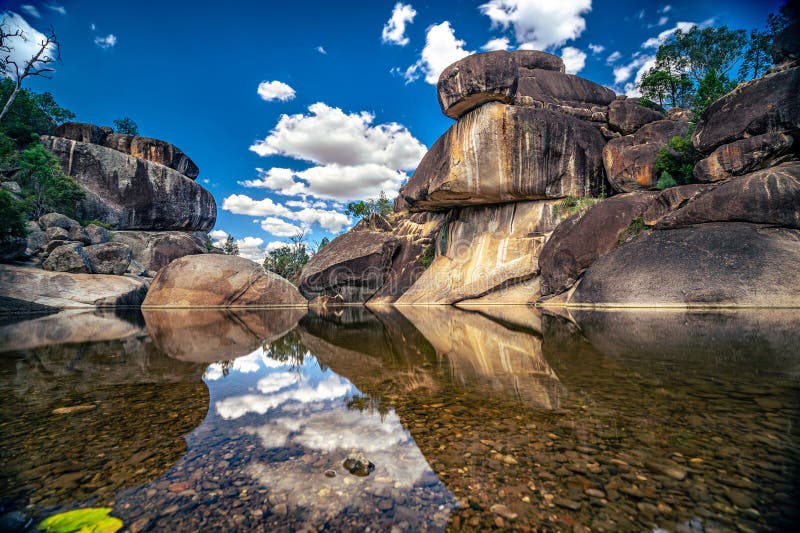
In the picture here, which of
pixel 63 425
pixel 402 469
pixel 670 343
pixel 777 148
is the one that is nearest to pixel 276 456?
pixel 402 469

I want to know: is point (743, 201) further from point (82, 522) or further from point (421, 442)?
point (82, 522)

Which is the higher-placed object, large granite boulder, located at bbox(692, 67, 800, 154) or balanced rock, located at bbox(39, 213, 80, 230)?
large granite boulder, located at bbox(692, 67, 800, 154)

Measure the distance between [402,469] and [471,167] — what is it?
65.7 ft

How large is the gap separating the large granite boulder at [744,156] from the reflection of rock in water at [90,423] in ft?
63.0

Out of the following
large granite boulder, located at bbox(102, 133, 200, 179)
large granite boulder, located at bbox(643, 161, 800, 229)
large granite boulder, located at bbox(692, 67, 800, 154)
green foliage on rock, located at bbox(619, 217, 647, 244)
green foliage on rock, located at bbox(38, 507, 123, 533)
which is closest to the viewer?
green foliage on rock, located at bbox(38, 507, 123, 533)

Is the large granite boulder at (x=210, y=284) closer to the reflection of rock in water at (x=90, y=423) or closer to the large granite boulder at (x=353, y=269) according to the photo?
the large granite boulder at (x=353, y=269)

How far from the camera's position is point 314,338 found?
8617mm

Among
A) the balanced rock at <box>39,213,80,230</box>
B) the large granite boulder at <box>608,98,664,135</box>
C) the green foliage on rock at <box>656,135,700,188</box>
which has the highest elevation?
the large granite boulder at <box>608,98,664,135</box>

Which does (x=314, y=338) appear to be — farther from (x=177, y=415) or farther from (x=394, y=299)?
(x=394, y=299)

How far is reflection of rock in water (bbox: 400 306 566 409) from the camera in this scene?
3.50m

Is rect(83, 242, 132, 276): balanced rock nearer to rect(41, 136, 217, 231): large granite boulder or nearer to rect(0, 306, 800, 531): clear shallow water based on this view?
rect(41, 136, 217, 231): large granite boulder

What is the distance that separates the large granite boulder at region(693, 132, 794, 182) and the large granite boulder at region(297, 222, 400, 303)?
19172 mm

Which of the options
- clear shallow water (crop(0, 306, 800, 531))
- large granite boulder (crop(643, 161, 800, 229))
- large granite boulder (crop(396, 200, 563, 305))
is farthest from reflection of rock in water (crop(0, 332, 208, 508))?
large granite boulder (crop(396, 200, 563, 305))

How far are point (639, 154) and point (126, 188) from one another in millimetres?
39440
